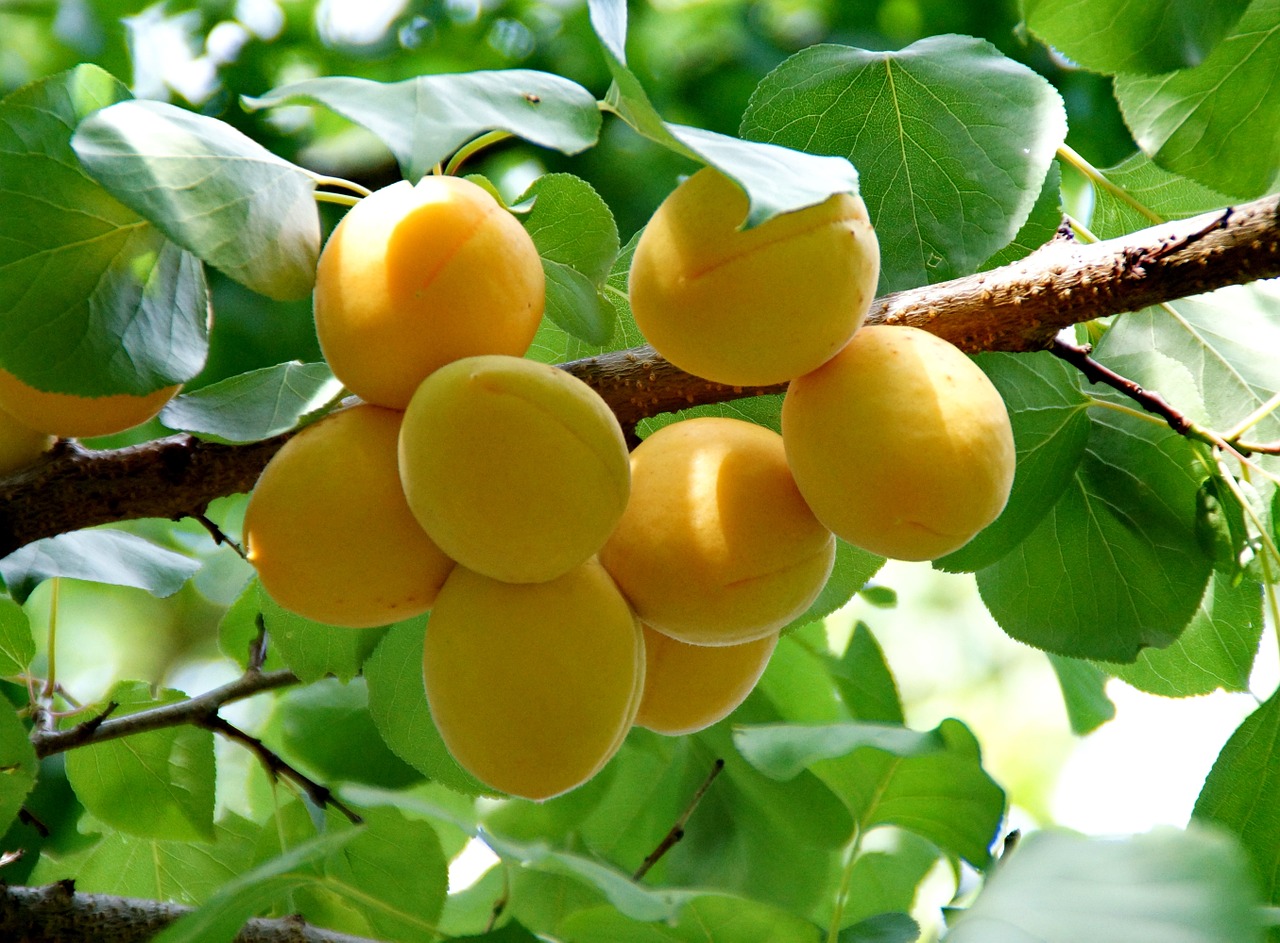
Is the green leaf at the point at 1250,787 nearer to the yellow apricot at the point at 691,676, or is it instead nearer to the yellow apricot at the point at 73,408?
the yellow apricot at the point at 691,676

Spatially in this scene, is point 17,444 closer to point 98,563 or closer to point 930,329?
point 98,563

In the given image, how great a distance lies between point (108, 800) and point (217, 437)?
51 centimetres

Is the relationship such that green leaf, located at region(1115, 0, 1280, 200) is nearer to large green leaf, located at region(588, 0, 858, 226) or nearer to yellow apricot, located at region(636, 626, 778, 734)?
large green leaf, located at region(588, 0, 858, 226)

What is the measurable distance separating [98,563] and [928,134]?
0.80 meters

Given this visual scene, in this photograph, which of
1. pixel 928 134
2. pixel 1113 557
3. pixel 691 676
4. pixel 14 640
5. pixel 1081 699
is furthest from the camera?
pixel 1081 699

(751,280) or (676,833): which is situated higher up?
(751,280)

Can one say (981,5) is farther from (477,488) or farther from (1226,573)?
(477,488)

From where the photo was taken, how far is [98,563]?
3.49ft

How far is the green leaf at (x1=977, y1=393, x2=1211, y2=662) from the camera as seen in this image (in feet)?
3.25

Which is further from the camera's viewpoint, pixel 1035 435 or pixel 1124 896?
pixel 1035 435

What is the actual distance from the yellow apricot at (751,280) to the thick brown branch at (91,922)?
0.58 m

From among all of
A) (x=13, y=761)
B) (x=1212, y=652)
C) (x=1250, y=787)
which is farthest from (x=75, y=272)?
(x=1212, y=652)

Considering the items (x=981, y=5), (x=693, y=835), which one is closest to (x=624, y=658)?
(x=693, y=835)

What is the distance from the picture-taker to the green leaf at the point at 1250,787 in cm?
91
